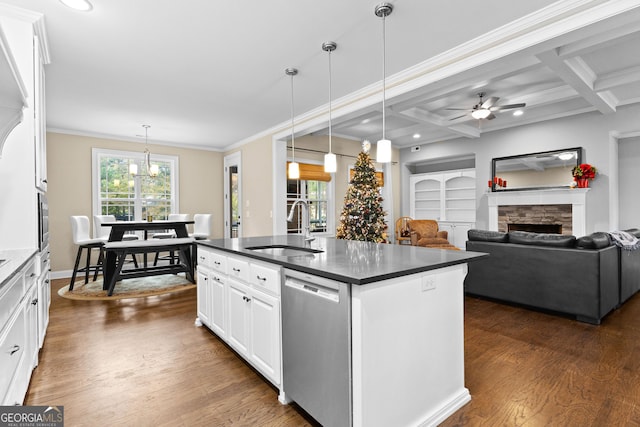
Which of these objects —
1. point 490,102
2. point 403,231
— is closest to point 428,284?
point 490,102

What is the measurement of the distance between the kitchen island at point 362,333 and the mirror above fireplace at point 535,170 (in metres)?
4.91

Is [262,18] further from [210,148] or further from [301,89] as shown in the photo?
[210,148]

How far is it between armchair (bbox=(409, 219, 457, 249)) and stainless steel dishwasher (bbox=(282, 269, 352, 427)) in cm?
514

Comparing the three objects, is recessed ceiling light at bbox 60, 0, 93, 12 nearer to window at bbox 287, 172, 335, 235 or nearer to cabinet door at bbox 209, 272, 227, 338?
cabinet door at bbox 209, 272, 227, 338

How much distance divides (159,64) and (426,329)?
11.5 feet

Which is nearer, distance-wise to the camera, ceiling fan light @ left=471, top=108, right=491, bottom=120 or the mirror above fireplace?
ceiling fan light @ left=471, top=108, right=491, bottom=120

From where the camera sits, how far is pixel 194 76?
12.0 ft

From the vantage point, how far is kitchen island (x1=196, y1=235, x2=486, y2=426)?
1474mm

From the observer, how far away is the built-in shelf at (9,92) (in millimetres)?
1437

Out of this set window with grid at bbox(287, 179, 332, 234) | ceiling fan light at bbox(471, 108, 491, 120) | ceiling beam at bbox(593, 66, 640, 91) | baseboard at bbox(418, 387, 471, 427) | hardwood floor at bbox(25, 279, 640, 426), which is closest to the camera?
baseboard at bbox(418, 387, 471, 427)

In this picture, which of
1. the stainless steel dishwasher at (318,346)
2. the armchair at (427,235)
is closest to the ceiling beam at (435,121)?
the armchair at (427,235)

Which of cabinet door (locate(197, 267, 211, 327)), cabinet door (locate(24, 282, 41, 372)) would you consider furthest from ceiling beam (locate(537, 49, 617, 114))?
cabinet door (locate(24, 282, 41, 372))

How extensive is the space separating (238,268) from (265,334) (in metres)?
0.57

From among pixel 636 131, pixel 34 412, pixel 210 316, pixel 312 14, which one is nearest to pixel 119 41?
pixel 312 14
